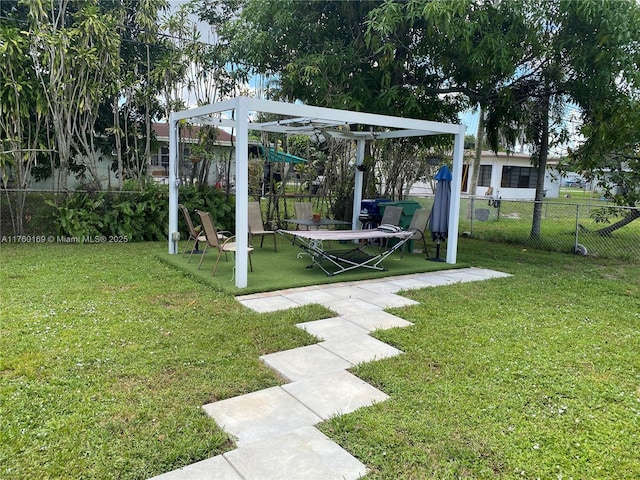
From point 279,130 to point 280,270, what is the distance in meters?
3.15

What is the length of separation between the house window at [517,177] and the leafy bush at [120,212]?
68.4ft

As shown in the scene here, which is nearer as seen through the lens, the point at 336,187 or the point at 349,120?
the point at 349,120

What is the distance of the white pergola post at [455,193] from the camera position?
7.48 m

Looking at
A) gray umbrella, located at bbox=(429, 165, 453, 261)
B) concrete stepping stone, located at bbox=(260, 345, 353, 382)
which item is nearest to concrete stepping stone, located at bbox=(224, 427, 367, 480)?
concrete stepping stone, located at bbox=(260, 345, 353, 382)

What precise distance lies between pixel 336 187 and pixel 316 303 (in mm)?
6459

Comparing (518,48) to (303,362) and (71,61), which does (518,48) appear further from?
(71,61)

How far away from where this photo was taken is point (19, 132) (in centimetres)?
848

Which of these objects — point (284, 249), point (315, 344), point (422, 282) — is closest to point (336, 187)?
point (284, 249)

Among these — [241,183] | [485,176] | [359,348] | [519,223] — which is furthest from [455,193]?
[485,176]

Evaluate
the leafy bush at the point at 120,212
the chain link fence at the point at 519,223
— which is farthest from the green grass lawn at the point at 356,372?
the chain link fence at the point at 519,223

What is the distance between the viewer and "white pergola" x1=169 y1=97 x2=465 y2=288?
17.7 ft

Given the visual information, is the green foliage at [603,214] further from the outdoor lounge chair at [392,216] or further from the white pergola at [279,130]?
the outdoor lounge chair at [392,216]

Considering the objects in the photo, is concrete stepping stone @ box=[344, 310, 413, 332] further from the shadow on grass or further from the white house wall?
the white house wall

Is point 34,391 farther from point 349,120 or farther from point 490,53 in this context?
point 490,53
